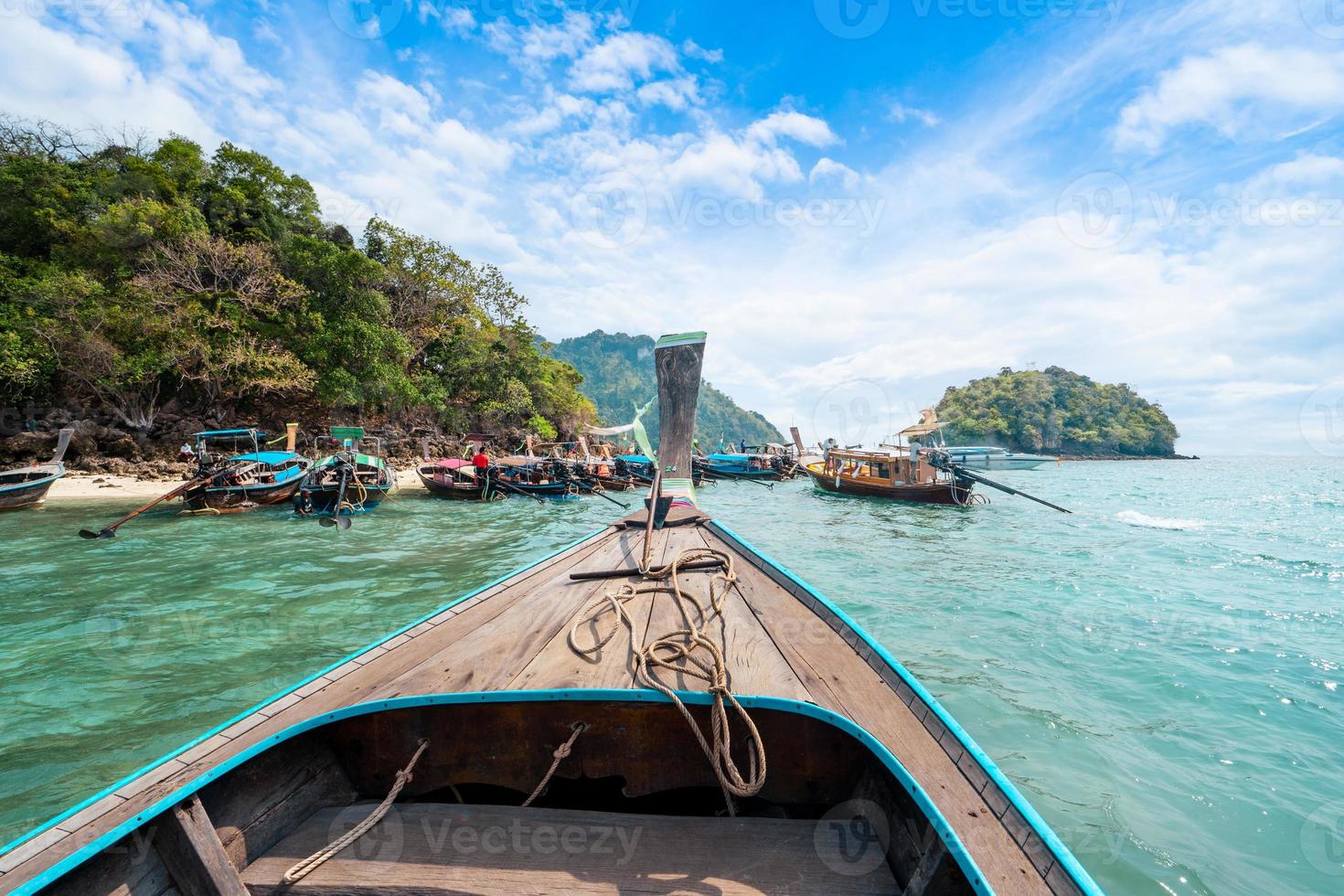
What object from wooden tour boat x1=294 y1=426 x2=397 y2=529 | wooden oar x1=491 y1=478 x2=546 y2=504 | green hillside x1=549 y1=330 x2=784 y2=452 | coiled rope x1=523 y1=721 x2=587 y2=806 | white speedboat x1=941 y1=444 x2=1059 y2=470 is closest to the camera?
coiled rope x1=523 y1=721 x2=587 y2=806

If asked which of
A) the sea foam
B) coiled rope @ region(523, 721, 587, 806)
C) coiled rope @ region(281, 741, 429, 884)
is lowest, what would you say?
coiled rope @ region(281, 741, 429, 884)

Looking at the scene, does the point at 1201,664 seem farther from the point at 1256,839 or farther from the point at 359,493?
the point at 359,493

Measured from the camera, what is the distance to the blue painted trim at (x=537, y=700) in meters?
1.40

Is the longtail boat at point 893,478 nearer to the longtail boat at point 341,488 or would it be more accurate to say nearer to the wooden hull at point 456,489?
the wooden hull at point 456,489

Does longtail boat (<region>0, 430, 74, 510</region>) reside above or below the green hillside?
below

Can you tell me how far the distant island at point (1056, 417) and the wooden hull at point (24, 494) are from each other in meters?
90.8

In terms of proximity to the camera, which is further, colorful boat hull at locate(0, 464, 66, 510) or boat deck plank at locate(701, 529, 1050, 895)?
colorful boat hull at locate(0, 464, 66, 510)

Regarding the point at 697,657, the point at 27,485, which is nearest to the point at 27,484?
the point at 27,485

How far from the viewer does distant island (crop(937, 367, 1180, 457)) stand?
82812 millimetres

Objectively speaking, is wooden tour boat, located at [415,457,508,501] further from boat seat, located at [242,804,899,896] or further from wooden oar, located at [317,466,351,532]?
boat seat, located at [242,804,899,896]

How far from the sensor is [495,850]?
1.93 meters

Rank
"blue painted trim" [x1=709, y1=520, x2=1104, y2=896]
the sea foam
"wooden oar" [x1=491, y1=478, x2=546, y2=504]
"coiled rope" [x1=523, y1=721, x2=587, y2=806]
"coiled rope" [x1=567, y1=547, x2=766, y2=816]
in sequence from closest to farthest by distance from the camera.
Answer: "blue painted trim" [x1=709, y1=520, x2=1104, y2=896]
"coiled rope" [x1=567, y1=547, x2=766, y2=816]
"coiled rope" [x1=523, y1=721, x2=587, y2=806]
the sea foam
"wooden oar" [x1=491, y1=478, x2=546, y2=504]

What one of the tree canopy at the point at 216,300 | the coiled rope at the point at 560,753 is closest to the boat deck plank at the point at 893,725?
the coiled rope at the point at 560,753

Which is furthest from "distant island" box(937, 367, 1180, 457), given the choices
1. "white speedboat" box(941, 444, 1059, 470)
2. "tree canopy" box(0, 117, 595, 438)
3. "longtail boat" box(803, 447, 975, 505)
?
"tree canopy" box(0, 117, 595, 438)
